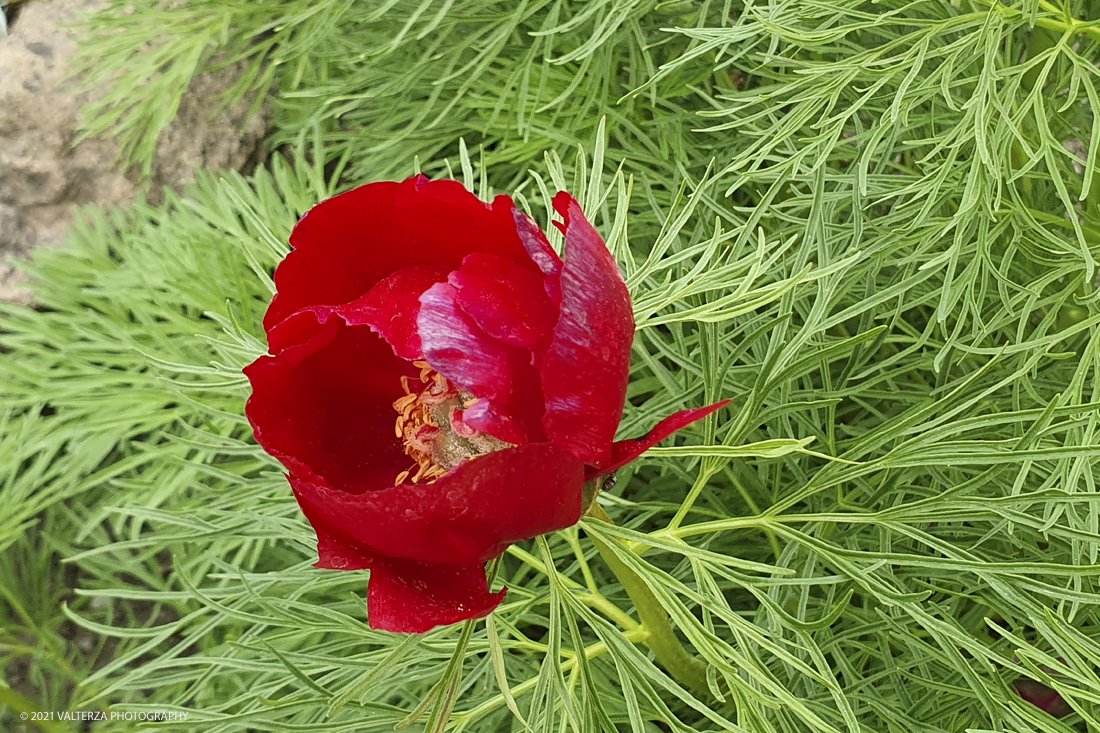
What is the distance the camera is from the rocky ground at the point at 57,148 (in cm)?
129

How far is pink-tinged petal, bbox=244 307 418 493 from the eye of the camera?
15.5 inches

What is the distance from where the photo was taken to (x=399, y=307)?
401 mm

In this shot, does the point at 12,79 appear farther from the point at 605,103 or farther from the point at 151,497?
the point at 605,103

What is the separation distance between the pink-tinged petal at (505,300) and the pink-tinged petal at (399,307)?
0.03 m

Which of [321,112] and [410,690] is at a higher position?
[321,112]

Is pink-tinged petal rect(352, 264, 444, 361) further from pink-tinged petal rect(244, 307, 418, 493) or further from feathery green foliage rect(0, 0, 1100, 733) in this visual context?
feathery green foliage rect(0, 0, 1100, 733)

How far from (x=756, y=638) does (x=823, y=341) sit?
0.84 feet

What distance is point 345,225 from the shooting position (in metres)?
0.41

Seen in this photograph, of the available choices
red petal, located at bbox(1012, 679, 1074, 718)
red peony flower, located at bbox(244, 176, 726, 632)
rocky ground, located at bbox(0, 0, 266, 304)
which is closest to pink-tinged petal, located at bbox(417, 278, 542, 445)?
red peony flower, located at bbox(244, 176, 726, 632)

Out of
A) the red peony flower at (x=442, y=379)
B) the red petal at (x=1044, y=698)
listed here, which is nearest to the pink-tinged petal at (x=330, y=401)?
the red peony flower at (x=442, y=379)

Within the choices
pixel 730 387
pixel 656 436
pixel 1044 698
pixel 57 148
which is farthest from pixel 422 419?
pixel 57 148

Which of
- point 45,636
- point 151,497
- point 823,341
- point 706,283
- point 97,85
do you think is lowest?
point 45,636

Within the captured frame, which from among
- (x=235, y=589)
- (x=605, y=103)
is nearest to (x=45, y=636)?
(x=235, y=589)

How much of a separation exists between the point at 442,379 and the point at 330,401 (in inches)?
2.2
